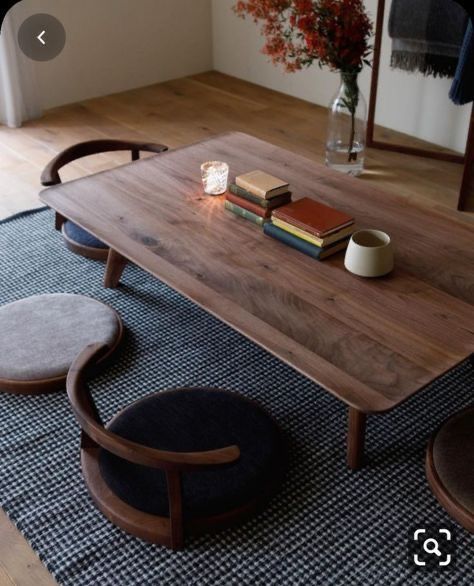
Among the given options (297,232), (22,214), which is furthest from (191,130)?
(297,232)

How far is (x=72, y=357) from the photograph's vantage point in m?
2.29

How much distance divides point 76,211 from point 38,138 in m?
1.90

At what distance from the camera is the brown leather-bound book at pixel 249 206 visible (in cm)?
227

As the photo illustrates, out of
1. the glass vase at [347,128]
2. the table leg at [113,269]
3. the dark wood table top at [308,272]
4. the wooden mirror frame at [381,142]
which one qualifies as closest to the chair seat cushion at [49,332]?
the table leg at [113,269]

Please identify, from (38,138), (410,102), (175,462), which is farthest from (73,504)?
(410,102)

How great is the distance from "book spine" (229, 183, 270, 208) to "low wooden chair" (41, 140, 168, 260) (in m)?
0.61

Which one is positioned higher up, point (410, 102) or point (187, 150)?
point (187, 150)

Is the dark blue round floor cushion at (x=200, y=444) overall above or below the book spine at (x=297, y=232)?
below

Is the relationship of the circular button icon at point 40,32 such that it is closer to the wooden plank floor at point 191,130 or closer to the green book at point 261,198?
the green book at point 261,198

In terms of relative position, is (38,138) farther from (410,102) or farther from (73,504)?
(73,504)

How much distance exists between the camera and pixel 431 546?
5.94 ft

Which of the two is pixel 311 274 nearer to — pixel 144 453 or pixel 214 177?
pixel 214 177

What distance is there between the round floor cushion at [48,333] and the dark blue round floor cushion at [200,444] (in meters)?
0.39

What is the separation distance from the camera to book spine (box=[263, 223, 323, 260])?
82.7 inches
